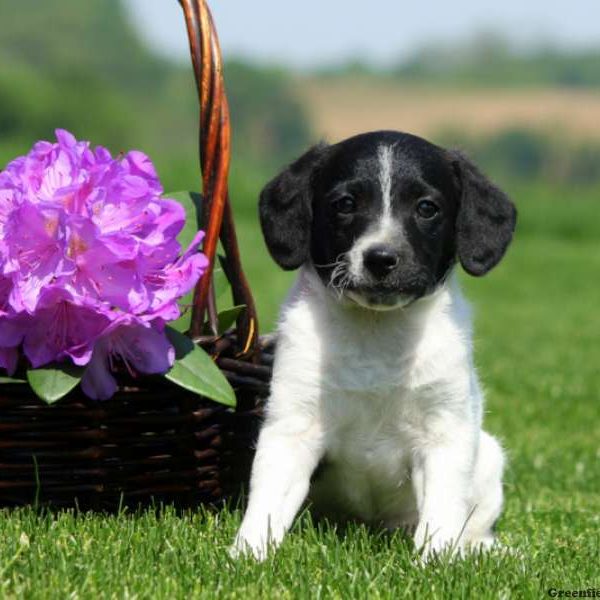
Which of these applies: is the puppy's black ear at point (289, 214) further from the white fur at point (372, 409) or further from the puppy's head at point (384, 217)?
the white fur at point (372, 409)

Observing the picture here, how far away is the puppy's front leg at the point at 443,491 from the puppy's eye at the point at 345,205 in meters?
0.73

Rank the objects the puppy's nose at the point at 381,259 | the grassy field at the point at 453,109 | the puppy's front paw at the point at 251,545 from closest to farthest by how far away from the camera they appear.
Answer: the puppy's front paw at the point at 251,545 → the puppy's nose at the point at 381,259 → the grassy field at the point at 453,109

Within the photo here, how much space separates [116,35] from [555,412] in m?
103

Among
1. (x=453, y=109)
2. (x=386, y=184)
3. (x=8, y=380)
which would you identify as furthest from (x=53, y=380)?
(x=453, y=109)

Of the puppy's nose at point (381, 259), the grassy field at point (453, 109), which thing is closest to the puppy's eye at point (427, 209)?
the puppy's nose at point (381, 259)

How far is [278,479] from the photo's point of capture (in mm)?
3389

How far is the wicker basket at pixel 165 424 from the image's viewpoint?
3.35m

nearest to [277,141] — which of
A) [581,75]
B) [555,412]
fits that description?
[581,75]

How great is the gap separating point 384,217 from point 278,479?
0.81m

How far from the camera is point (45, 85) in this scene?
59.8m

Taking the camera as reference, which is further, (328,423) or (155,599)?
(328,423)

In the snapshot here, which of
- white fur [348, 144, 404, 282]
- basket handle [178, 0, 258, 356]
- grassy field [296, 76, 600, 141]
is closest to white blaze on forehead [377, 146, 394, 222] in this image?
white fur [348, 144, 404, 282]

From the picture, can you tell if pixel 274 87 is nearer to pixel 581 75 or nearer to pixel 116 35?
pixel 116 35

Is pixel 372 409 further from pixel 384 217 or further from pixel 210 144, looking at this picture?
pixel 210 144
